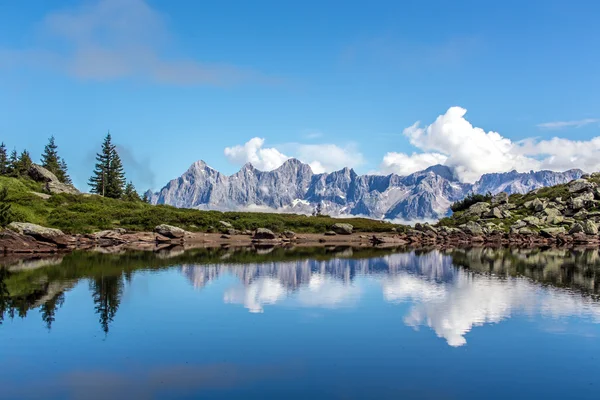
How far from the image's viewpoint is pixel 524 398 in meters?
19.4

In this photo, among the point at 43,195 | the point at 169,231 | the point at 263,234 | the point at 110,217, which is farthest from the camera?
the point at 263,234

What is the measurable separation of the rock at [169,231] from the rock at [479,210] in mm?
86848

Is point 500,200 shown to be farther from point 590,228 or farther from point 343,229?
point 343,229

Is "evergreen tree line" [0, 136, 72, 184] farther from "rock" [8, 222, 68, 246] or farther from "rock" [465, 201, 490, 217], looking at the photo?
"rock" [465, 201, 490, 217]

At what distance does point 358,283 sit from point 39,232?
5584 centimetres

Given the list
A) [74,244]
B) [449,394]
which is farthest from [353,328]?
[74,244]

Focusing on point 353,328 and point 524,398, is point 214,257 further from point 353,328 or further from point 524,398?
point 524,398

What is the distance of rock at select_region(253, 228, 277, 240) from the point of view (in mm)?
114062

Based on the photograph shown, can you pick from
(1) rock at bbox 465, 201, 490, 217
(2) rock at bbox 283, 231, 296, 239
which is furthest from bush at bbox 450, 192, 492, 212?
(2) rock at bbox 283, 231, 296, 239

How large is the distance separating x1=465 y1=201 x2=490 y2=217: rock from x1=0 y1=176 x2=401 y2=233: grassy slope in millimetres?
27056

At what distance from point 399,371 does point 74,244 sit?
76.5 metres

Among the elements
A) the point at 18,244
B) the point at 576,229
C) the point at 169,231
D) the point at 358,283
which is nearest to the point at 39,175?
the point at 169,231

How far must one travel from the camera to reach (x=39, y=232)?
3100 inches

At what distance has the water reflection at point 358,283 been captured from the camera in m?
35.4
